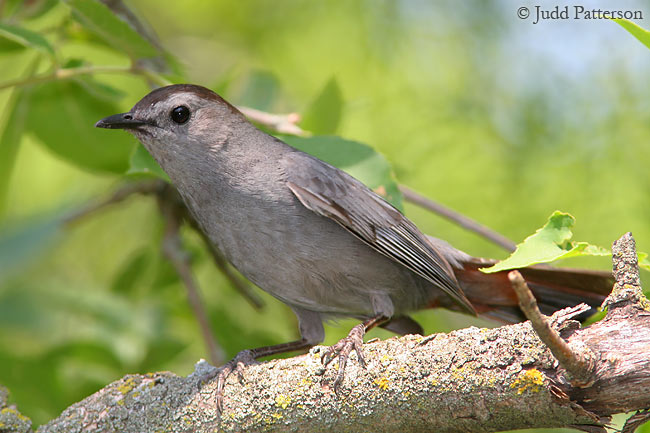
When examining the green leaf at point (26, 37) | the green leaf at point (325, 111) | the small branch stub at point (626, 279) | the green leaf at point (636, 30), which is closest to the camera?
the green leaf at point (636, 30)

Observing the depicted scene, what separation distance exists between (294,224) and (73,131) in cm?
170

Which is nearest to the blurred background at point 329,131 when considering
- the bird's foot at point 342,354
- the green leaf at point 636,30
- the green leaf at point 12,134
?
the green leaf at point 12,134

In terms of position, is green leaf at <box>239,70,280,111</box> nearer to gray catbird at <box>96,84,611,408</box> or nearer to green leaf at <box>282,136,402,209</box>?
gray catbird at <box>96,84,611,408</box>

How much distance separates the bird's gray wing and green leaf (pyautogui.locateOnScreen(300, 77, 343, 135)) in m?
0.21

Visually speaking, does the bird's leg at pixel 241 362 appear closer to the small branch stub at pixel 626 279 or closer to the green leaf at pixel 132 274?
the small branch stub at pixel 626 279

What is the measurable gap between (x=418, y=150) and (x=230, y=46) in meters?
2.97

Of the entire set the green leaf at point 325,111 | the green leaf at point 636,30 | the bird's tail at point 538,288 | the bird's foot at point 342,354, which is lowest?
the bird's foot at point 342,354

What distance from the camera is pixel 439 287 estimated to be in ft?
13.2

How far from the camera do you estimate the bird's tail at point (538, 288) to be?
3787mm

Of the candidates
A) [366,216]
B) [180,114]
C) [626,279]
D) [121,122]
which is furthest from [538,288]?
[121,122]

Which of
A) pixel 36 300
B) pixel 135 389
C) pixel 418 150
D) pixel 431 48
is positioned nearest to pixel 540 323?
pixel 135 389

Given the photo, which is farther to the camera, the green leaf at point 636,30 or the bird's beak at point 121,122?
the bird's beak at point 121,122

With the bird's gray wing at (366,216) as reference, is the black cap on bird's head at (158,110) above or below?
above

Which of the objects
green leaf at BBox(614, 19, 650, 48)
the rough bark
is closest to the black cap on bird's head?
the rough bark
